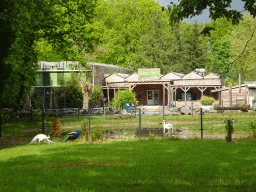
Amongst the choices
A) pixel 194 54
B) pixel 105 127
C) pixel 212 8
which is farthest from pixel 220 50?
pixel 212 8

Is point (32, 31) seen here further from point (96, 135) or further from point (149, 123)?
point (149, 123)

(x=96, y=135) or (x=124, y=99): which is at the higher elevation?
(x=124, y=99)

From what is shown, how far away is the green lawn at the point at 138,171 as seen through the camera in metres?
6.17

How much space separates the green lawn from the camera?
6172 millimetres

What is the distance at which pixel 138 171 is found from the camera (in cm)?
748

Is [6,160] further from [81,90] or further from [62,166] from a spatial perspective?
[81,90]

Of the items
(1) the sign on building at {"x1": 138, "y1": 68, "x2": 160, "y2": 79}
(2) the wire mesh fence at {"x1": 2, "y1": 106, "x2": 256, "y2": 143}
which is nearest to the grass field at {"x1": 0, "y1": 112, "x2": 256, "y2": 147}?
(2) the wire mesh fence at {"x1": 2, "y1": 106, "x2": 256, "y2": 143}

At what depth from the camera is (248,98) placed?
129ft

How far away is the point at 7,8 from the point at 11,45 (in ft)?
6.64

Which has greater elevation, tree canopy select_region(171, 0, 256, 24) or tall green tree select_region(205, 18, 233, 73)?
tall green tree select_region(205, 18, 233, 73)

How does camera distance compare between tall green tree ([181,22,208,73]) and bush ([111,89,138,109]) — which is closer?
bush ([111,89,138,109])

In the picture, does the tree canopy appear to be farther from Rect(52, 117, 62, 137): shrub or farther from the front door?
the front door

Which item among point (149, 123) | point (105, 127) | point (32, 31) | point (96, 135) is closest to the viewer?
point (96, 135)

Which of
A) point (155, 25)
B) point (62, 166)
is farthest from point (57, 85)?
point (62, 166)
